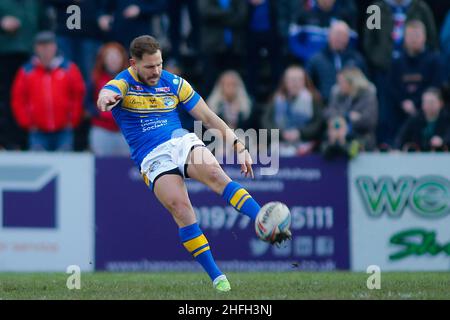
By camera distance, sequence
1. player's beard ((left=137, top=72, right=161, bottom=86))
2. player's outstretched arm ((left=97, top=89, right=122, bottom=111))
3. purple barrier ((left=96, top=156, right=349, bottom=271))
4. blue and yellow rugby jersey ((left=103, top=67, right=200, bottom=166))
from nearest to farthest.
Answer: player's outstretched arm ((left=97, top=89, right=122, bottom=111)) < player's beard ((left=137, top=72, right=161, bottom=86)) < blue and yellow rugby jersey ((left=103, top=67, right=200, bottom=166)) < purple barrier ((left=96, top=156, right=349, bottom=271))

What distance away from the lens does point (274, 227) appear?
9.39 m

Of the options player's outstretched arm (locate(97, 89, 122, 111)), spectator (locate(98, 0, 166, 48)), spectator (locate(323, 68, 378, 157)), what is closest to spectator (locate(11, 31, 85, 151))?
spectator (locate(98, 0, 166, 48))

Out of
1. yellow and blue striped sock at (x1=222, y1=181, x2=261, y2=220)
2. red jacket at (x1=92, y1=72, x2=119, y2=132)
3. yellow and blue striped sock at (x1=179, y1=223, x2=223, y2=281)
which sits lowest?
yellow and blue striped sock at (x1=179, y1=223, x2=223, y2=281)

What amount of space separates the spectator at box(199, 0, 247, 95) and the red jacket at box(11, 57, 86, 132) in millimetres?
2070

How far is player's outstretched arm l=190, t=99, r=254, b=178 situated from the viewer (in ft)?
32.9

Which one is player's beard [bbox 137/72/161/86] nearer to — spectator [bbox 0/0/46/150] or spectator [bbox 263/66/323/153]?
spectator [bbox 263/66/323/153]

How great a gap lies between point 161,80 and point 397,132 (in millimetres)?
7087

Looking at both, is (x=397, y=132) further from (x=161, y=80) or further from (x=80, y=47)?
(x=161, y=80)

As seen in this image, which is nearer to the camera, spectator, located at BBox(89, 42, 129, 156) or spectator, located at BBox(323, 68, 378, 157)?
spectator, located at BBox(323, 68, 378, 157)

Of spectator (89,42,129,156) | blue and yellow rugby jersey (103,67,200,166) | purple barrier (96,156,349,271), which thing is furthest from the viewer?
spectator (89,42,129,156)

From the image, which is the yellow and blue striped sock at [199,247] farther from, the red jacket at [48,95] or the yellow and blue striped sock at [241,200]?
the red jacket at [48,95]

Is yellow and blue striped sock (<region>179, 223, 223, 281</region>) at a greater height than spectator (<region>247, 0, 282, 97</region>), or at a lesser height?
lesser
